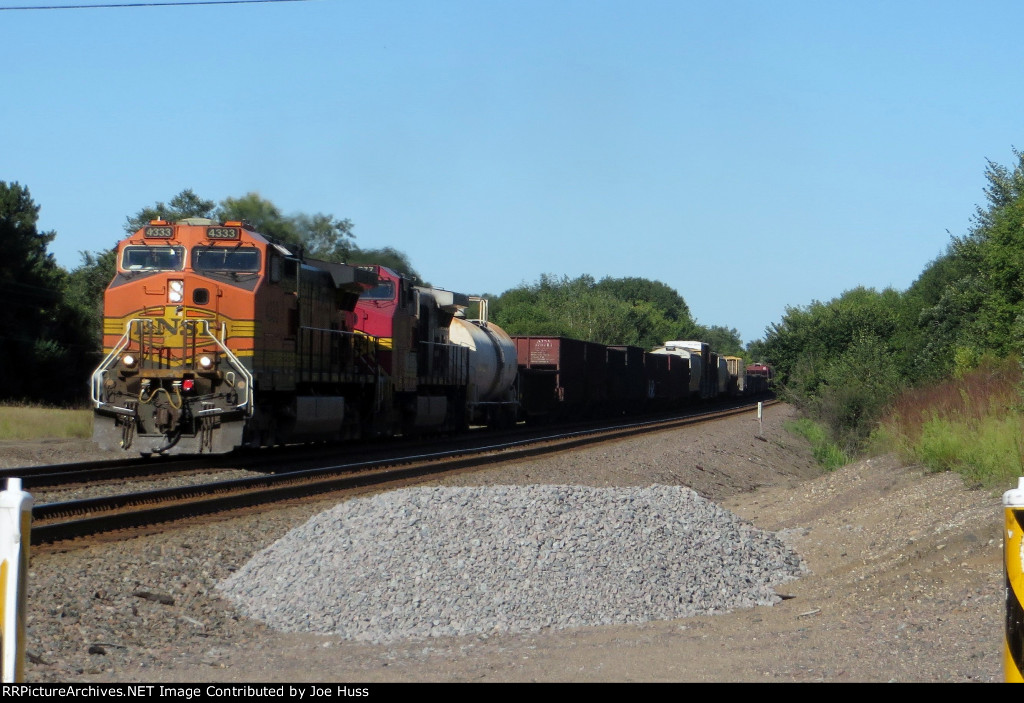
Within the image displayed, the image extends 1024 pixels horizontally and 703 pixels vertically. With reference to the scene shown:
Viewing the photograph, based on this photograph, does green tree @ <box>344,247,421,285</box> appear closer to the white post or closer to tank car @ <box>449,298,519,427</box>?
tank car @ <box>449,298,519,427</box>

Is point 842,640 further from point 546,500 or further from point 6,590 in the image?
point 6,590

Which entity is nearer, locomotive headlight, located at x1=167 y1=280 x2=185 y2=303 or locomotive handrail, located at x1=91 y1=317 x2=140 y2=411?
locomotive handrail, located at x1=91 y1=317 x2=140 y2=411

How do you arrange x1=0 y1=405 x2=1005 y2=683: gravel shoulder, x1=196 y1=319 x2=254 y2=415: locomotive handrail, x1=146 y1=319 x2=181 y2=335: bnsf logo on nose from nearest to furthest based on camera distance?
1. x1=0 y1=405 x2=1005 y2=683: gravel shoulder
2. x1=196 y1=319 x2=254 y2=415: locomotive handrail
3. x1=146 y1=319 x2=181 y2=335: bnsf logo on nose

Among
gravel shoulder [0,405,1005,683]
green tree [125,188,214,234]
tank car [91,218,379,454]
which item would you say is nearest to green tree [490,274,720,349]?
green tree [125,188,214,234]

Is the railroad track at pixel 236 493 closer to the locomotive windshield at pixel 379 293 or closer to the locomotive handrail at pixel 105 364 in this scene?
the locomotive handrail at pixel 105 364

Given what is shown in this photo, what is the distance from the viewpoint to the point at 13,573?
4242 mm

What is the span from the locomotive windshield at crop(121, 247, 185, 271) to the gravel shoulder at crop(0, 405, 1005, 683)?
22.5ft

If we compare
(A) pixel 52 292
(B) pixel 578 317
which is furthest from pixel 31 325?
(B) pixel 578 317

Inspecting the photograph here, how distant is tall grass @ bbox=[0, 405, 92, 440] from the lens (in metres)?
22.6

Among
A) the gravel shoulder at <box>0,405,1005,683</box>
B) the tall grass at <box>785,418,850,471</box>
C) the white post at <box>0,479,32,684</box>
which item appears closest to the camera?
the white post at <box>0,479,32,684</box>

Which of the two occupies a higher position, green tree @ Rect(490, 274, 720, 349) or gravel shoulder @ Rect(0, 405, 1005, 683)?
green tree @ Rect(490, 274, 720, 349)

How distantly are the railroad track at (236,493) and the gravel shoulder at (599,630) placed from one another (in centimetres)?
63

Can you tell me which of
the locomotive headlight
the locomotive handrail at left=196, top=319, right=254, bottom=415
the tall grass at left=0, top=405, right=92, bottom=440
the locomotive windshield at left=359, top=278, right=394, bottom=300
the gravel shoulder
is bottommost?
the gravel shoulder
